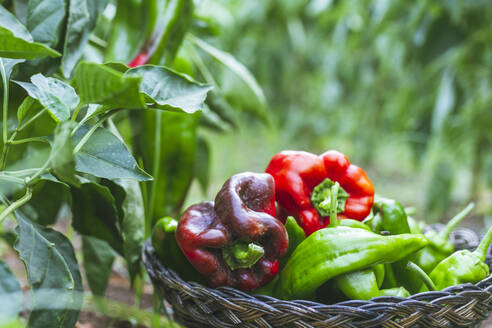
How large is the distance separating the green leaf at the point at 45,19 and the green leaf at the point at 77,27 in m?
0.02

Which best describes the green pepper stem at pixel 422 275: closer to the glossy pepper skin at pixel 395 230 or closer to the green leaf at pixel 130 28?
the glossy pepper skin at pixel 395 230

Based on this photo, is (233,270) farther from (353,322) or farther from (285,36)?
(285,36)

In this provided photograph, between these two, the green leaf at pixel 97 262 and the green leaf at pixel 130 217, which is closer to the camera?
the green leaf at pixel 130 217

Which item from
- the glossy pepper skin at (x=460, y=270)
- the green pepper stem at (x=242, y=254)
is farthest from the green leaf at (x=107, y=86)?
the glossy pepper skin at (x=460, y=270)

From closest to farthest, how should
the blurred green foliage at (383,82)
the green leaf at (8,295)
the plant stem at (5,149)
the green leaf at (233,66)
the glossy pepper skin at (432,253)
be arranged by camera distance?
the green leaf at (8,295) → the plant stem at (5,149) → the glossy pepper skin at (432,253) → the green leaf at (233,66) → the blurred green foliage at (383,82)

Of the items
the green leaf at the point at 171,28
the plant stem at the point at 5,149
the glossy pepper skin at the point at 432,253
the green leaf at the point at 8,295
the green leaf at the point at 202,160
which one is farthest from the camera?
the green leaf at the point at 202,160

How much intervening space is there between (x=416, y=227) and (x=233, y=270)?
355mm

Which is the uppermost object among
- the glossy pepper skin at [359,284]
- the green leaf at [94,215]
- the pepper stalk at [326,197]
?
the pepper stalk at [326,197]

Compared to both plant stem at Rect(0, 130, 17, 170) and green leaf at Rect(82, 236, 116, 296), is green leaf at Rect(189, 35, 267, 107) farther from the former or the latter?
plant stem at Rect(0, 130, 17, 170)

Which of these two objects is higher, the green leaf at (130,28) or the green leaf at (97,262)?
the green leaf at (130,28)

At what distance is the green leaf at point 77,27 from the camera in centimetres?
71

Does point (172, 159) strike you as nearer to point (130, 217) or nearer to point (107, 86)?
point (130, 217)

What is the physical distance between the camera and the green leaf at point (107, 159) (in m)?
0.53

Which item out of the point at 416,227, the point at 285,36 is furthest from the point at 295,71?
the point at 416,227
